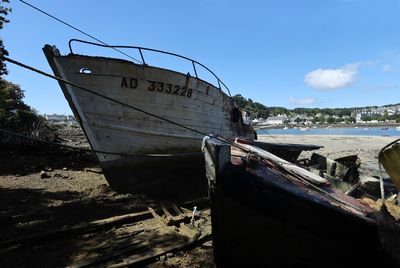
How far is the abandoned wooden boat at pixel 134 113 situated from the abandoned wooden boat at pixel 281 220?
10.4 ft

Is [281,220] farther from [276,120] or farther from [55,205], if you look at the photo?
[276,120]

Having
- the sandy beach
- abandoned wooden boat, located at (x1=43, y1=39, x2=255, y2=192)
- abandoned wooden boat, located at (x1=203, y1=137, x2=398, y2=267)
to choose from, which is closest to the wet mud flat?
the sandy beach

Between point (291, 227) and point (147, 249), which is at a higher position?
point (291, 227)

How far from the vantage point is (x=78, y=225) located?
21.3 feet

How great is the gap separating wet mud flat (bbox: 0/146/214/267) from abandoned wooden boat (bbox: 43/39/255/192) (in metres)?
0.75

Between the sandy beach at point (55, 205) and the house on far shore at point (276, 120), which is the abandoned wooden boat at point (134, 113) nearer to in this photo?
the sandy beach at point (55, 205)

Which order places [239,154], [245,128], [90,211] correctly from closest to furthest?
1. [239,154]
2. [90,211]
3. [245,128]

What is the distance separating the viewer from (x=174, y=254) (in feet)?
18.1

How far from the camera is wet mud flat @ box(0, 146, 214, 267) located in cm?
535

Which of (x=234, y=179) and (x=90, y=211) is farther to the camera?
(x=90, y=211)

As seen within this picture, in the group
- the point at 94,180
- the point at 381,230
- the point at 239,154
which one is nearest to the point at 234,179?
the point at 239,154

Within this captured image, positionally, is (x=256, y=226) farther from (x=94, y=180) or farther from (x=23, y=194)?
(x=94, y=180)

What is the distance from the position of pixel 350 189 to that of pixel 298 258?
2.31 m

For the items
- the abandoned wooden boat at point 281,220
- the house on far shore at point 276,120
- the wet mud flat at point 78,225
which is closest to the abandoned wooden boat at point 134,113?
the wet mud flat at point 78,225
